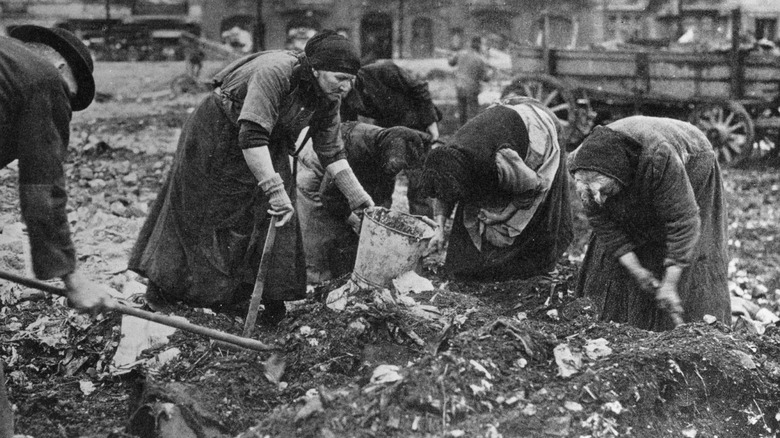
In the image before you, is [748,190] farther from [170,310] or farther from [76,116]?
[76,116]

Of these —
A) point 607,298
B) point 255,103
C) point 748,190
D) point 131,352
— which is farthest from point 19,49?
point 748,190

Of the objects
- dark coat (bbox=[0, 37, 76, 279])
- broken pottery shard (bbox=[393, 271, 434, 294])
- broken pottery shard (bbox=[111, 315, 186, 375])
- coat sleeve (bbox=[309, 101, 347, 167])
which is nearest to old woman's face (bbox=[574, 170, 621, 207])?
broken pottery shard (bbox=[393, 271, 434, 294])

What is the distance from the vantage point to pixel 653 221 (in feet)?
14.3

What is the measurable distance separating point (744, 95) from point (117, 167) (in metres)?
8.96

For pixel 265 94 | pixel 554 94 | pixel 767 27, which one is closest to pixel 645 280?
pixel 265 94

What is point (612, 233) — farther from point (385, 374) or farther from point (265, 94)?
point (265, 94)

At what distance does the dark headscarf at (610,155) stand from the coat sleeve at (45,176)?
7.65ft

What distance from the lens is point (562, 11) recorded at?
2511cm

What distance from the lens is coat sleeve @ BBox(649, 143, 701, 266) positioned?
13.2 feet

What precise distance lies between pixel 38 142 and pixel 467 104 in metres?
12.2

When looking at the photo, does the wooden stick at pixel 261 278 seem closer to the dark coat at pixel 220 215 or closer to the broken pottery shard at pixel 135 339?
the dark coat at pixel 220 215

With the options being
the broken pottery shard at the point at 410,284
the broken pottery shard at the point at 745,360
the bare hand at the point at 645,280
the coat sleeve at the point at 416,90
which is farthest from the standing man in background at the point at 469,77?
the broken pottery shard at the point at 745,360

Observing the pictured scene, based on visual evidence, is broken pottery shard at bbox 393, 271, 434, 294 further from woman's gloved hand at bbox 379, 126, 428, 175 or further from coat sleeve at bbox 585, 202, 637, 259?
coat sleeve at bbox 585, 202, 637, 259

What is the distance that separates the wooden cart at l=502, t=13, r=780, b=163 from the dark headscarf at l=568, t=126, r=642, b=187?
873cm
